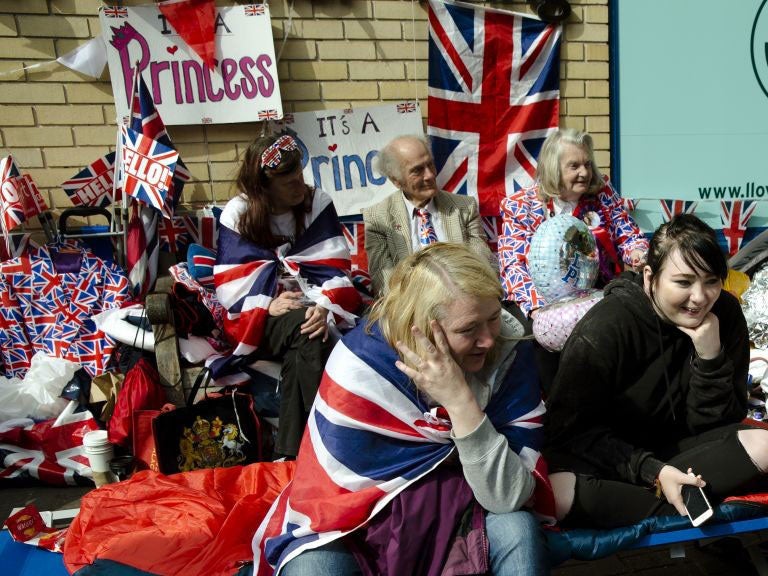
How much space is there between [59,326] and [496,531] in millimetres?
2960

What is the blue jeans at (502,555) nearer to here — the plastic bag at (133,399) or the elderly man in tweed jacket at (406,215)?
the plastic bag at (133,399)

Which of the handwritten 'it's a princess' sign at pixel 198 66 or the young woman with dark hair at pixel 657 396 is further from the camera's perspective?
the handwritten 'it's a princess' sign at pixel 198 66

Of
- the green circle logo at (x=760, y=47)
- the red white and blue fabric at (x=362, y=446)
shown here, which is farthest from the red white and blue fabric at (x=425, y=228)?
the green circle logo at (x=760, y=47)

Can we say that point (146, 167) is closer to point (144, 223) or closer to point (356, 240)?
point (144, 223)

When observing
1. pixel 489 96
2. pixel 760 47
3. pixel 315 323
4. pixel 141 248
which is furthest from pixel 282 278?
pixel 760 47

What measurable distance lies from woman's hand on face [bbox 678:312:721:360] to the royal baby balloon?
0.71 meters

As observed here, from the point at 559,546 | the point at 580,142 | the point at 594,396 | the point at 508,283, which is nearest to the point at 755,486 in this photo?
the point at 594,396

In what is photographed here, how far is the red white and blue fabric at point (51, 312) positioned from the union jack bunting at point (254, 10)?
6.22 feet

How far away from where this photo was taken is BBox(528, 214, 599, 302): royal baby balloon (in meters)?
2.59

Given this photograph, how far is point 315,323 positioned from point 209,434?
0.73m

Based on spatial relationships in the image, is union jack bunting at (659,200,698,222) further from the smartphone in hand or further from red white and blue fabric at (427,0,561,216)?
the smartphone in hand

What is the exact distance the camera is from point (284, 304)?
2.89 metres

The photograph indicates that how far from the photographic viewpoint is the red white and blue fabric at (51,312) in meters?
3.44

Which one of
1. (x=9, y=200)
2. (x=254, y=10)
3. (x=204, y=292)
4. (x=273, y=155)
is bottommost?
(x=204, y=292)
